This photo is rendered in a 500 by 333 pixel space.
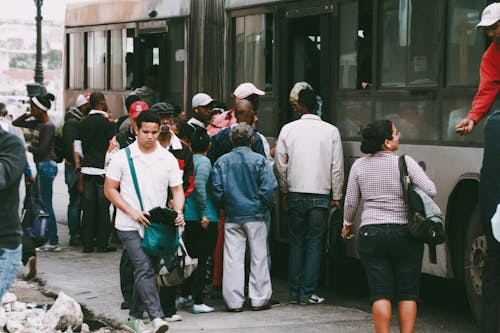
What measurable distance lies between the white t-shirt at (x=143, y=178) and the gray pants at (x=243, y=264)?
1.44m

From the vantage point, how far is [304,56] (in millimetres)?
10703

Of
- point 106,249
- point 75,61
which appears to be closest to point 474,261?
point 106,249

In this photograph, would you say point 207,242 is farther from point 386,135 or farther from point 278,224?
point 386,135

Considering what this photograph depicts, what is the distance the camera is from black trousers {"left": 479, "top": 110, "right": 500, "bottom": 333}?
5.49 metres

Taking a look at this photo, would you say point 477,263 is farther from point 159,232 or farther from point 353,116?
point 159,232

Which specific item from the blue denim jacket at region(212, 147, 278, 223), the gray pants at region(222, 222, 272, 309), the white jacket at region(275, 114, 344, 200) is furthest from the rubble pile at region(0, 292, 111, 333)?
the white jacket at region(275, 114, 344, 200)

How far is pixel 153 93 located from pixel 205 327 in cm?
572

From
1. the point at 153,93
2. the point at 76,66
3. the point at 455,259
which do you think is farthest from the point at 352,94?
the point at 76,66

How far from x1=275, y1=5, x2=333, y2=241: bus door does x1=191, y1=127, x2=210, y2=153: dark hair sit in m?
1.41

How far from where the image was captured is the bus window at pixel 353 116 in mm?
9641

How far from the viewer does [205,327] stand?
8.47 metres

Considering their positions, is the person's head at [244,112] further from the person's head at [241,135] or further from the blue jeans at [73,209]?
the blue jeans at [73,209]

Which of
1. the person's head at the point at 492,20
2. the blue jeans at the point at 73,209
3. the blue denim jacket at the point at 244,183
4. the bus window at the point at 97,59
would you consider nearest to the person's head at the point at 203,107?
the blue denim jacket at the point at 244,183

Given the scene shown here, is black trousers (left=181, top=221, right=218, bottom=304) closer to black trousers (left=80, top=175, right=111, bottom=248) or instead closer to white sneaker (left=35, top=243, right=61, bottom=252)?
black trousers (left=80, top=175, right=111, bottom=248)
